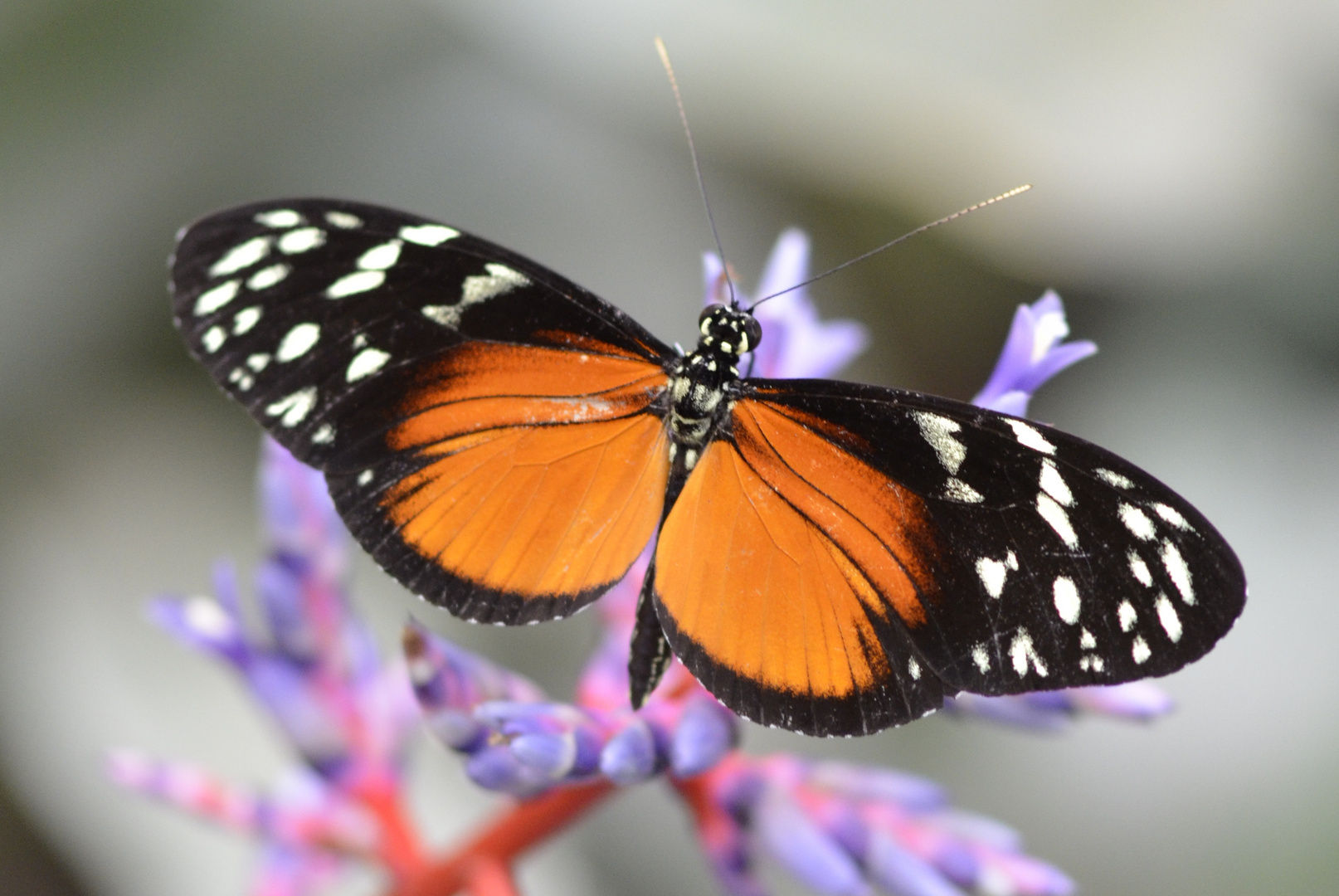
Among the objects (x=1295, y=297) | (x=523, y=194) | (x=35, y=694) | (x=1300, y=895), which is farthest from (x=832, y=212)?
(x=35, y=694)

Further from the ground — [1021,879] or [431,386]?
[431,386]

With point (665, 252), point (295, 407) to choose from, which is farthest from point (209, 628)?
point (665, 252)

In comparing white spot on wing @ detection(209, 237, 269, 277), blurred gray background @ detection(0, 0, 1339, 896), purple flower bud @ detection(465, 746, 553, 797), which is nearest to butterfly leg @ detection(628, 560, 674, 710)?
purple flower bud @ detection(465, 746, 553, 797)

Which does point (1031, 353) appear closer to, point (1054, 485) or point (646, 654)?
point (1054, 485)

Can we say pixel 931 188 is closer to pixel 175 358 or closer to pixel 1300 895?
pixel 1300 895

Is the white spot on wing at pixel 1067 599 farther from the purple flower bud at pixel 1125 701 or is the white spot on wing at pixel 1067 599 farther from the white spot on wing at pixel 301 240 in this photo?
the white spot on wing at pixel 301 240

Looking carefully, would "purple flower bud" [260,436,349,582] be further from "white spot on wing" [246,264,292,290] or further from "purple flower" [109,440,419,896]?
"white spot on wing" [246,264,292,290]

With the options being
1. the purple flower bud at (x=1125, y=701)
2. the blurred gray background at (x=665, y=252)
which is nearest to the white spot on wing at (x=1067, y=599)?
the purple flower bud at (x=1125, y=701)
